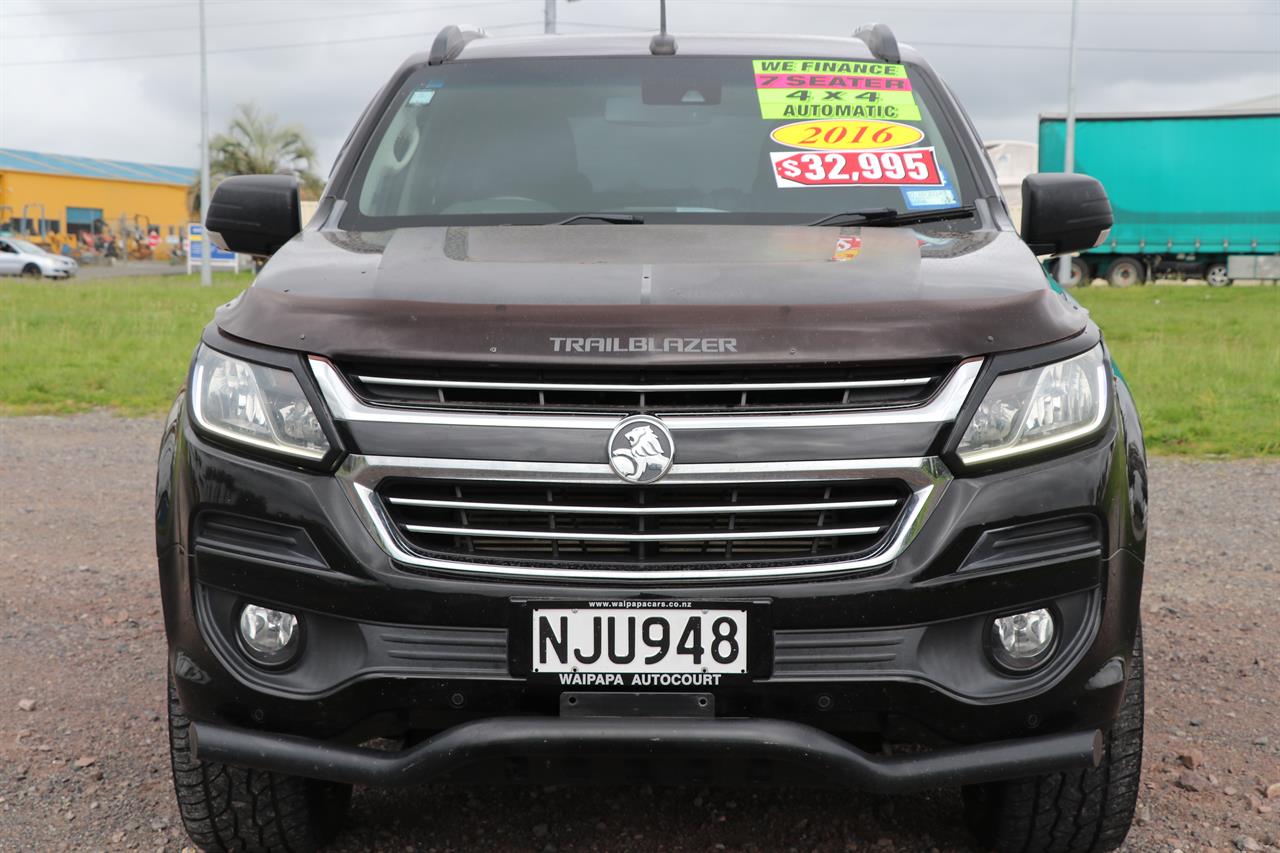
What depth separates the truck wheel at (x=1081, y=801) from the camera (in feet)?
9.07

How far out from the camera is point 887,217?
3314 millimetres

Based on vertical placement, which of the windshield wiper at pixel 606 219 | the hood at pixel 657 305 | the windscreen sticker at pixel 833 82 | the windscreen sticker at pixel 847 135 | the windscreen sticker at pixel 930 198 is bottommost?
the hood at pixel 657 305

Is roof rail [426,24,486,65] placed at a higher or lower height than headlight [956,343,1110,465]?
higher

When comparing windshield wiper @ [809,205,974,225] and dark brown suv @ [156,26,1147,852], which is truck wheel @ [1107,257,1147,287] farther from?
dark brown suv @ [156,26,1147,852]

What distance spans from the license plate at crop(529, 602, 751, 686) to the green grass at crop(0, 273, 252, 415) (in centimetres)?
869

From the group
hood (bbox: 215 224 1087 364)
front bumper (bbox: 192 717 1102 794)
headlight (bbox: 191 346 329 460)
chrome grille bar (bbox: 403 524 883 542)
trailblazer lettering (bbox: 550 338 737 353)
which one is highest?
hood (bbox: 215 224 1087 364)

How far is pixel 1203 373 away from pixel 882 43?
8.65 m

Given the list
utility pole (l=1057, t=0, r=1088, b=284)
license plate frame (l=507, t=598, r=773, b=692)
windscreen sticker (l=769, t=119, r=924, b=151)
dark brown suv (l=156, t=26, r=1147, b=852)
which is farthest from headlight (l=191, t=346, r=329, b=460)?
utility pole (l=1057, t=0, r=1088, b=284)

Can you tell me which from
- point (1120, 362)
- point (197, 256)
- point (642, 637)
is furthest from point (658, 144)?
point (197, 256)

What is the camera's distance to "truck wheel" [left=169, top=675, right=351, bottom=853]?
2.82 m

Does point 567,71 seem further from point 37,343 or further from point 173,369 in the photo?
point 37,343

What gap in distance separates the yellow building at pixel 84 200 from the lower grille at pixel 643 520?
2152 inches

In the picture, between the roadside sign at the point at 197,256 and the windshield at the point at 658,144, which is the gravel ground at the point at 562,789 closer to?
the windshield at the point at 658,144

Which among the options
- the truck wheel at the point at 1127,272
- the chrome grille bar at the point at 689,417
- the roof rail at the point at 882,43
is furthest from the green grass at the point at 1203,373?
the truck wheel at the point at 1127,272
